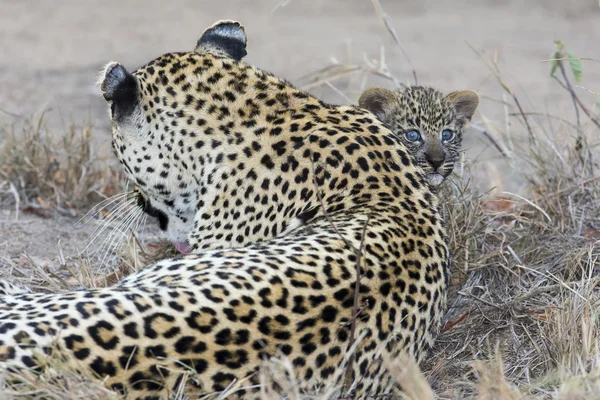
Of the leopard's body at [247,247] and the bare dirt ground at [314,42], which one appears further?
the bare dirt ground at [314,42]

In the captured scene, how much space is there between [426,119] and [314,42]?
325 inches

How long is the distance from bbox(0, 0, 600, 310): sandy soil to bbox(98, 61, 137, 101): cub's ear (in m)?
4.37

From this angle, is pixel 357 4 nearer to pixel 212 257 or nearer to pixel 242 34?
pixel 242 34

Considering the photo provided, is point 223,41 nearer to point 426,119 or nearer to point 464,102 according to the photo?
point 426,119

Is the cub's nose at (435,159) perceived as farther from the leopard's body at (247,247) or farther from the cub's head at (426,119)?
the leopard's body at (247,247)

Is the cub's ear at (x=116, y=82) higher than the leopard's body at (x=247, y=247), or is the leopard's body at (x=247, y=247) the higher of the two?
the cub's ear at (x=116, y=82)

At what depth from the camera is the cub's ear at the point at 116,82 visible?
4844 millimetres

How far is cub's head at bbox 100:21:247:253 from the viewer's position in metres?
4.89

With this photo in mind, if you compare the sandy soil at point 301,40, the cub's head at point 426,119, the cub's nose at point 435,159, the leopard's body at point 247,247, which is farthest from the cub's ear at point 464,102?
the sandy soil at point 301,40

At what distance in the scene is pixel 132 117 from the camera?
5.04 meters

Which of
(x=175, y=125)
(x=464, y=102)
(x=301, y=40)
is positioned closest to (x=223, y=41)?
(x=175, y=125)

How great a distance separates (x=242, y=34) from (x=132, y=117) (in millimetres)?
871

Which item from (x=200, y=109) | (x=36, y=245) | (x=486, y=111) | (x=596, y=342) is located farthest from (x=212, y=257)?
(x=486, y=111)

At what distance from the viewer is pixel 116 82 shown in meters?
4.87
